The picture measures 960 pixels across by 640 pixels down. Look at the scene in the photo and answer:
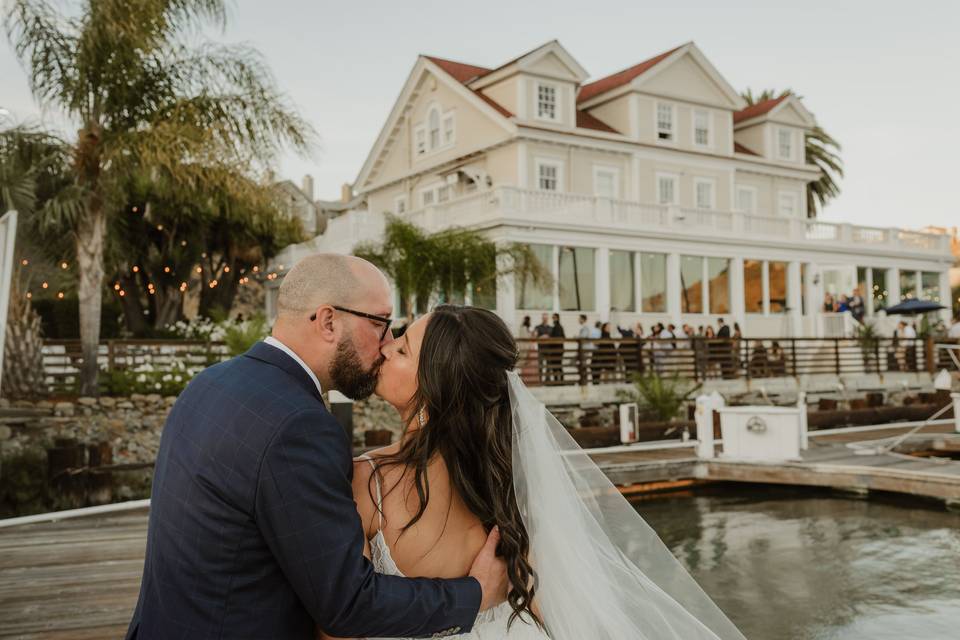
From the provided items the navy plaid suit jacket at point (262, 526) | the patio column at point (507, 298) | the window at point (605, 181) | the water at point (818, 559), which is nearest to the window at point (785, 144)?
the window at point (605, 181)

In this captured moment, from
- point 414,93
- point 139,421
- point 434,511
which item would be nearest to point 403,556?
point 434,511

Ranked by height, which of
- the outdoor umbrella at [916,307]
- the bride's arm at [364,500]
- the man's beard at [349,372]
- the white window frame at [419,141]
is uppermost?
the white window frame at [419,141]

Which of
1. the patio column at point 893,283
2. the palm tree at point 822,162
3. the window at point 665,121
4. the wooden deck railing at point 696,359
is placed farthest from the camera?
the palm tree at point 822,162

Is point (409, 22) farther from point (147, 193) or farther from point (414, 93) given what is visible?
point (147, 193)

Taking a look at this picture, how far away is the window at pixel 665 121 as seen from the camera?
30719mm

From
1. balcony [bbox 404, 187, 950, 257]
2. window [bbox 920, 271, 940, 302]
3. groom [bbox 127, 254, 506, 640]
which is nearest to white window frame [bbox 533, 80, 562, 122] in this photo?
balcony [bbox 404, 187, 950, 257]

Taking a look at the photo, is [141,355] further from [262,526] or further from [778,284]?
[778,284]

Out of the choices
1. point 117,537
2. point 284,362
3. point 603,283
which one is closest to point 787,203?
point 603,283

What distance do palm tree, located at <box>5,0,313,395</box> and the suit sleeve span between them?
1339 centimetres

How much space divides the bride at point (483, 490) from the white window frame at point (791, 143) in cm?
3450

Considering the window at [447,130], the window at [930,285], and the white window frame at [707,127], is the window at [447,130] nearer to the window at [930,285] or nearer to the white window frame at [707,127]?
the white window frame at [707,127]

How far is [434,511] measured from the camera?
235cm

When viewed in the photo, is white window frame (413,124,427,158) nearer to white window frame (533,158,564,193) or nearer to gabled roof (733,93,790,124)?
white window frame (533,158,564,193)

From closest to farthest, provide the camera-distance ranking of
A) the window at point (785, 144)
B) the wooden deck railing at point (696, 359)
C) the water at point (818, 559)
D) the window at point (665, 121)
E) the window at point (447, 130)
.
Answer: the water at point (818, 559) → the wooden deck railing at point (696, 359) → the window at point (447, 130) → the window at point (665, 121) → the window at point (785, 144)
